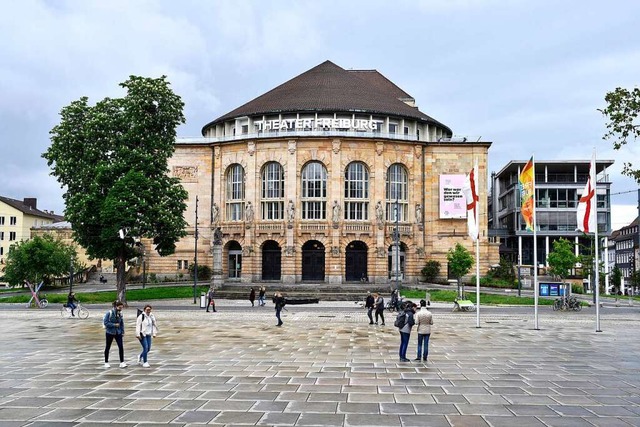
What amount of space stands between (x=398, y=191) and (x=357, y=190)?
202 inches

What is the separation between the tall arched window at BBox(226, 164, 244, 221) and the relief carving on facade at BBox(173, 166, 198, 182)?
481 cm

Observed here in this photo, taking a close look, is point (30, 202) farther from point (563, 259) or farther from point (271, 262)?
point (563, 259)

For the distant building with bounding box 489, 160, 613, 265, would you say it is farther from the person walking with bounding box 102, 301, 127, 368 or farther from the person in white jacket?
the person walking with bounding box 102, 301, 127, 368

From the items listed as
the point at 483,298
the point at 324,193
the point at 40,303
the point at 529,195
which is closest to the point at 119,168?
the point at 40,303

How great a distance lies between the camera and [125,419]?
1141cm

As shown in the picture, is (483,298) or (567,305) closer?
(567,305)

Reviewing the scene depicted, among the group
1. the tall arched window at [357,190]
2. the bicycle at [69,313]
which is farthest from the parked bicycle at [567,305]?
the bicycle at [69,313]

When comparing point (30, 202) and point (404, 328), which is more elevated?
point (30, 202)

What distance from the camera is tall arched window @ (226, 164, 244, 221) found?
72250mm

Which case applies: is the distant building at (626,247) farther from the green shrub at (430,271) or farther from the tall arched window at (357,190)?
the tall arched window at (357,190)

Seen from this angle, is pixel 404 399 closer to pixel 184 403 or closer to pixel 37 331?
pixel 184 403

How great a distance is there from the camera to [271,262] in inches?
2788

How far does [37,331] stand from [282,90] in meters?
56.8

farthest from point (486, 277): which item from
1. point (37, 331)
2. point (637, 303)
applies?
point (37, 331)
